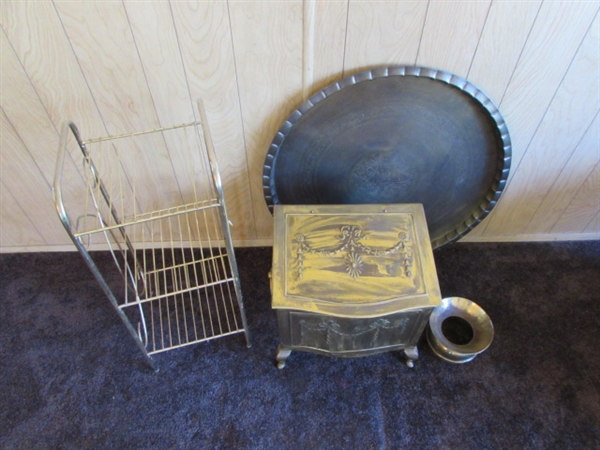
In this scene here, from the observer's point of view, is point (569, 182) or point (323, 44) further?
point (569, 182)

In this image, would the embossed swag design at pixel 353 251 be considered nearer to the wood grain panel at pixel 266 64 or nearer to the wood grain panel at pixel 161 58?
the wood grain panel at pixel 266 64

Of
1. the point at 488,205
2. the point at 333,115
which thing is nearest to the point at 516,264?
the point at 488,205

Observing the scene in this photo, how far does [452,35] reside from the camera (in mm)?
1002

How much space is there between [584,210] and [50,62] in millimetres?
1824

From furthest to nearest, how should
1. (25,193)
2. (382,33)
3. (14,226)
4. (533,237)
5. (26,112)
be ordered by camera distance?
(533,237)
(14,226)
(25,193)
(26,112)
(382,33)

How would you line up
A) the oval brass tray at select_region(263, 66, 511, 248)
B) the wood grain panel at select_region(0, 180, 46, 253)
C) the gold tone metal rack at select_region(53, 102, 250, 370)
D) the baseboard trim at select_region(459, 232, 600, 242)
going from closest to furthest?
the oval brass tray at select_region(263, 66, 511, 248)
the gold tone metal rack at select_region(53, 102, 250, 370)
the wood grain panel at select_region(0, 180, 46, 253)
the baseboard trim at select_region(459, 232, 600, 242)

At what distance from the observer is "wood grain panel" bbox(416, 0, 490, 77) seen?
3.14ft

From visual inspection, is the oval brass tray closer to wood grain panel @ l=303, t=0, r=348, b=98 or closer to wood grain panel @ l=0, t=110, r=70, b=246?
wood grain panel @ l=303, t=0, r=348, b=98

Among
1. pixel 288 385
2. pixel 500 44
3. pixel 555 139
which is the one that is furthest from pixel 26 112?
pixel 555 139

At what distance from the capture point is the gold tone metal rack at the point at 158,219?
4.00 feet

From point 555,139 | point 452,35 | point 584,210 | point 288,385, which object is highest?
point 452,35

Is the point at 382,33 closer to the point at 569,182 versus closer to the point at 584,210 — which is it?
the point at 569,182

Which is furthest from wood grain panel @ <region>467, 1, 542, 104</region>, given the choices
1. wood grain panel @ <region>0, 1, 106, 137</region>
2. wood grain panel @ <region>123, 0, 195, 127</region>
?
wood grain panel @ <region>0, 1, 106, 137</region>

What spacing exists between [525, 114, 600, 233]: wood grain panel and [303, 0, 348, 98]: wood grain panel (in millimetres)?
811
